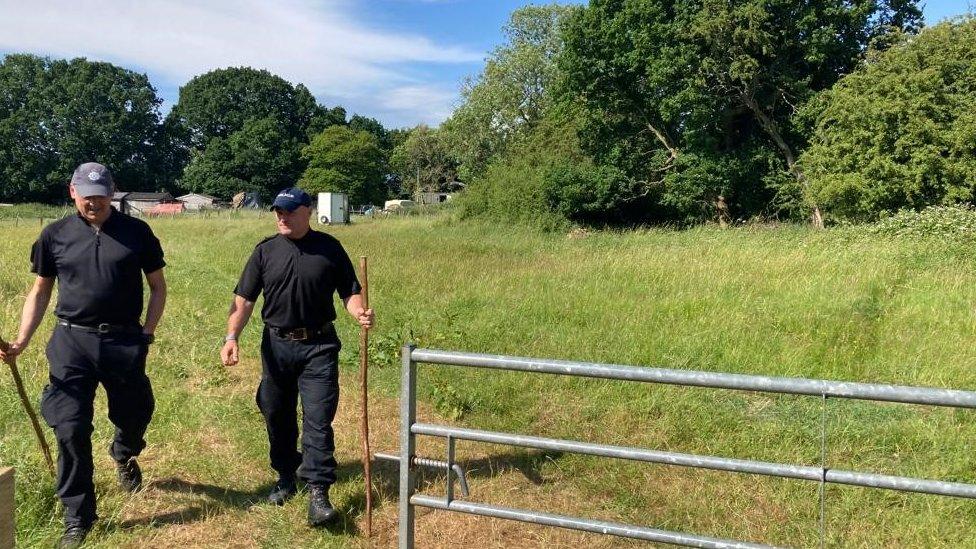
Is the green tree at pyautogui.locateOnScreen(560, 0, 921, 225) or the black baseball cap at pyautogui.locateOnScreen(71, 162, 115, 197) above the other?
the green tree at pyautogui.locateOnScreen(560, 0, 921, 225)

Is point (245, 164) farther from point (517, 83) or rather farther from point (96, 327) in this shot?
point (96, 327)

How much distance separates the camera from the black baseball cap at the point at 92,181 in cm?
357

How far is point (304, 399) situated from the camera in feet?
12.7

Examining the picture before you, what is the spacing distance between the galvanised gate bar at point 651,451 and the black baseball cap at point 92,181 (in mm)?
1964

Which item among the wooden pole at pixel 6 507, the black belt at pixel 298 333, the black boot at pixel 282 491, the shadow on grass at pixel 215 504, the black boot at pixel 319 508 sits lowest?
the shadow on grass at pixel 215 504

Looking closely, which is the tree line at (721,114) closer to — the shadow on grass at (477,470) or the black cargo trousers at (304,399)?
the shadow on grass at (477,470)

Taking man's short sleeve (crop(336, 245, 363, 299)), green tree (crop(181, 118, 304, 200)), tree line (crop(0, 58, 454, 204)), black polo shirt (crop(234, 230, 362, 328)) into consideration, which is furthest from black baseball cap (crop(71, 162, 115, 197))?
green tree (crop(181, 118, 304, 200))

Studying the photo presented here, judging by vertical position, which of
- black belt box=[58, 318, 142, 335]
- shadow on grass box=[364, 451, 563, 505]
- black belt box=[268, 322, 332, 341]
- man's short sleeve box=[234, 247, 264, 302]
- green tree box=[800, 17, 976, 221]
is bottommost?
shadow on grass box=[364, 451, 563, 505]

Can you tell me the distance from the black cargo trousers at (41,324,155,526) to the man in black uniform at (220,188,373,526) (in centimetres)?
52

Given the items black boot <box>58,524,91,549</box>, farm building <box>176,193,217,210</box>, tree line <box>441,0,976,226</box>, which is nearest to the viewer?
black boot <box>58,524,91,549</box>

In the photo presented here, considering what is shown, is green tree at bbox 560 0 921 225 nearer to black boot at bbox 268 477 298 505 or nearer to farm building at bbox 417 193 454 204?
black boot at bbox 268 477 298 505

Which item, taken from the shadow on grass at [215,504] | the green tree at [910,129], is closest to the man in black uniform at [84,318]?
the shadow on grass at [215,504]

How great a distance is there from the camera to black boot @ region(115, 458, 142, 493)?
4109 mm

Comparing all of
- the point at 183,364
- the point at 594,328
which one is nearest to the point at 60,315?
the point at 183,364
